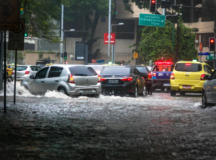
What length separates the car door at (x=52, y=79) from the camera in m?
19.6

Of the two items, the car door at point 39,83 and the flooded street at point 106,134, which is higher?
the car door at point 39,83

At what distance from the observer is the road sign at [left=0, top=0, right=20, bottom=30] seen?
11.6m

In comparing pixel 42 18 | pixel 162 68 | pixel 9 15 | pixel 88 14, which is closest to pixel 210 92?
pixel 9 15

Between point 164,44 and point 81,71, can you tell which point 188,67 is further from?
point 164,44

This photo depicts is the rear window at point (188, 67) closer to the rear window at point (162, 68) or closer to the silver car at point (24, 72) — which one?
the rear window at point (162, 68)

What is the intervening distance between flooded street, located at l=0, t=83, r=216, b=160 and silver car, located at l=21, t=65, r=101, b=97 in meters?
5.15

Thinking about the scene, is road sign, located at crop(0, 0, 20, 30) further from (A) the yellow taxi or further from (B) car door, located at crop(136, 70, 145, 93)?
(A) the yellow taxi

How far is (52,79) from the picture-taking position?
1975 cm

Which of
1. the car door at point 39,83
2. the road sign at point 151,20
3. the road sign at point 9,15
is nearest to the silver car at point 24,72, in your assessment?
the road sign at point 151,20

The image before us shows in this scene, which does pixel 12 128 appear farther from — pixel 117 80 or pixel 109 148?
pixel 117 80

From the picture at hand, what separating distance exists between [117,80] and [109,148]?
579 inches

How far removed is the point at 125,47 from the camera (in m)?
79.1

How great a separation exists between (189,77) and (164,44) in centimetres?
2395

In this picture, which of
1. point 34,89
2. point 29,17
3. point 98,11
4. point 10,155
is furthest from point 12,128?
point 98,11
